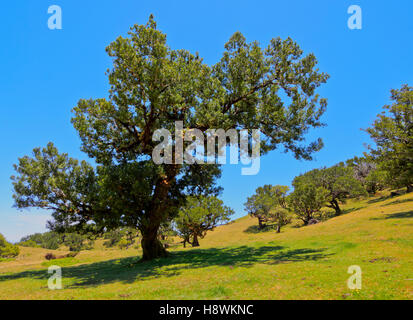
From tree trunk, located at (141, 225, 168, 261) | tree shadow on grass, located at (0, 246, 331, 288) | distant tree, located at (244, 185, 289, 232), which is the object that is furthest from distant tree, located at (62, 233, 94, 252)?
tree trunk, located at (141, 225, 168, 261)

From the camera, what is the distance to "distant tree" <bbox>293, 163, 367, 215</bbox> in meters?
69.6

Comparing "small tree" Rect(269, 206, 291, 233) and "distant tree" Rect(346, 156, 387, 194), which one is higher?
"distant tree" Rect(346, 156, 387, 194)

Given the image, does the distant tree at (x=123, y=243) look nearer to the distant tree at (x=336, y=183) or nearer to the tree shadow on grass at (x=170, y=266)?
the tree shadow on grass at (x=170, y=266)

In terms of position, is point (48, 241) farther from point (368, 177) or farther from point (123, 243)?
point (368, 177)

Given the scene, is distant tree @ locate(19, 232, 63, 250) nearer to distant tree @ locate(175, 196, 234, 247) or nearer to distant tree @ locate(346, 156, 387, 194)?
distant tree @ locate(175, 196, 234, 247)

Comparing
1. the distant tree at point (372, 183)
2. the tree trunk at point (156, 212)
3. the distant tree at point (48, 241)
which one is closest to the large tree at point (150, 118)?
the tree trunk at point (156, 212)

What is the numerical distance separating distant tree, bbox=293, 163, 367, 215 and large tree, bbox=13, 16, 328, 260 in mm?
53190

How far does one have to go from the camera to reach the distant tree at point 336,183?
6962 cm

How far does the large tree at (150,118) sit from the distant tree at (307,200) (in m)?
47.7

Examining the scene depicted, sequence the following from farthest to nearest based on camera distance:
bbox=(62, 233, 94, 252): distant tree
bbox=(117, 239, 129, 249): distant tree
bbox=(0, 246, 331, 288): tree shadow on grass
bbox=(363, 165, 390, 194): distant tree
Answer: bbox=(62, 233, 94, 252): distant tree
bbox=(117, 239, 129, 249): distant tree
bbox=(363, 165, 390, 194): distant tree
bbox=(0, 246, 331, 288): tree shadow on grass

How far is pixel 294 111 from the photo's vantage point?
20.8 m
